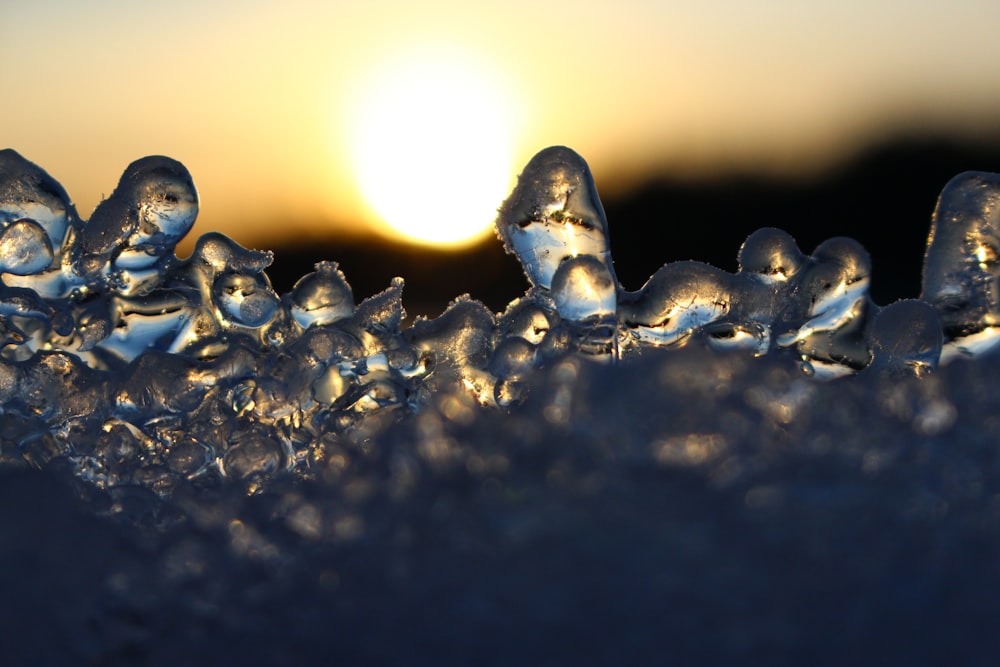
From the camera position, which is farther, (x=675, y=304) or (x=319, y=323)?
(x=319, y=323)

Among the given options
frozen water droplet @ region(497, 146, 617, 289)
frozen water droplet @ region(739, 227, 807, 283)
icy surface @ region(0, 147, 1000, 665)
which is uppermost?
frozen water droplet @ region(497, 146, 617, 289)

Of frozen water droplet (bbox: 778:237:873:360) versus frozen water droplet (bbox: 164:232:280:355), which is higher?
frozen water droplet (bbox: 164:232:280:355)

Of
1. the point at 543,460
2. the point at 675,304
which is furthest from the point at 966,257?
the point at 543,460

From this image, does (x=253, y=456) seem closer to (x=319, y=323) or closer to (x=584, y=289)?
(x=319, y=323)

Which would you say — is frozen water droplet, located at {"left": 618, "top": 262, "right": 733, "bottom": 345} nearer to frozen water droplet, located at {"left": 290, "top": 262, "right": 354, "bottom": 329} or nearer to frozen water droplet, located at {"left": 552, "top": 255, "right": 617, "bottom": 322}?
frozen water droplet, located at {"left": 552, "top": 255, "right": 617, "bottom": 322}

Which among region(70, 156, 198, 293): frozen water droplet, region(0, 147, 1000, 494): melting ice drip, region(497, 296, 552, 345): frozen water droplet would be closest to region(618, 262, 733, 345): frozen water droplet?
region(0, 147, 1000, 494): melting ice drip

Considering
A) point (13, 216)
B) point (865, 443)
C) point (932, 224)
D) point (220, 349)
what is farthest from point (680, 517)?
point (13, 216)

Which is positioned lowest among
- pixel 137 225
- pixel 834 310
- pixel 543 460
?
pixel 543 460

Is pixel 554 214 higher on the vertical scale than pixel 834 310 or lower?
higher
